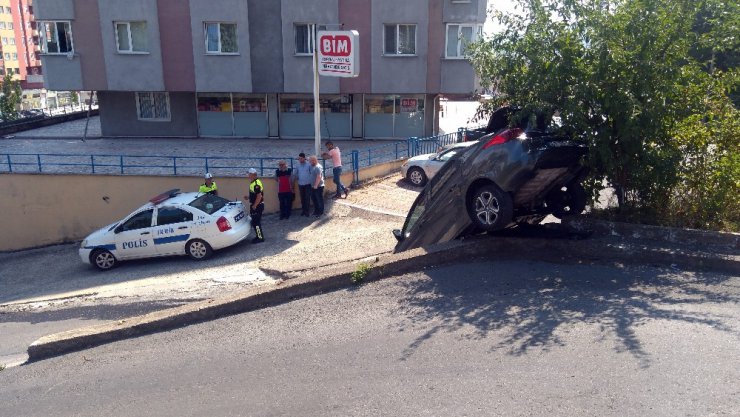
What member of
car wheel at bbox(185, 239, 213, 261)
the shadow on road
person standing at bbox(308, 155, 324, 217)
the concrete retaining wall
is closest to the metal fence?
the concrete retaining wall

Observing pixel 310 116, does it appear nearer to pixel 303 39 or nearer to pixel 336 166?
pixel 303 39

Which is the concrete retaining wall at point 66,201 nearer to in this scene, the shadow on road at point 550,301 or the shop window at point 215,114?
the shadow on road at point 550,301

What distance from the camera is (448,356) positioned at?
5.40 meters

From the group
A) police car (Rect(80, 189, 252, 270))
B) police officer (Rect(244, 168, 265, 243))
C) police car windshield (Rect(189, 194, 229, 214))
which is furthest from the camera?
police officer (Rect(244, 168, 265, 243))

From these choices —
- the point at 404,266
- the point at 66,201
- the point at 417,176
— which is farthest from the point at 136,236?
the point at 417,176

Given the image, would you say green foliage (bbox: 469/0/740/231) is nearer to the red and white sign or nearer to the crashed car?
the crashed car

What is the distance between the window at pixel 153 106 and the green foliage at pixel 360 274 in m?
20.3

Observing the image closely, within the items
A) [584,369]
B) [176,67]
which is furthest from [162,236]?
[176,67]

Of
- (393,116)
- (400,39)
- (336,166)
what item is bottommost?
(336,166)

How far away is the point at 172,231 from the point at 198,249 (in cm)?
66

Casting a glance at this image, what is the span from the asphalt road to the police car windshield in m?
5.89

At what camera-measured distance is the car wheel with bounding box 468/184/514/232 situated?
7348mm

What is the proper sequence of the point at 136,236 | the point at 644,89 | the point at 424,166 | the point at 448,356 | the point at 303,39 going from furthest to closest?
the point at 303,39 < the point at 424,166 < the point at 136,236 < the point at 644,89 < the point at 448,356

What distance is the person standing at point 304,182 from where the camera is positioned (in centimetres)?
1392
